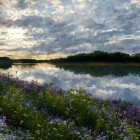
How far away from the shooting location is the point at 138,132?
5.82 metres

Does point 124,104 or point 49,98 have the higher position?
point 49,98

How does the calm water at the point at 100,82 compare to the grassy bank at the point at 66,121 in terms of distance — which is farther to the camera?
the calm water at the point at 100,82

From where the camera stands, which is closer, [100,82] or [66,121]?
[66,121]

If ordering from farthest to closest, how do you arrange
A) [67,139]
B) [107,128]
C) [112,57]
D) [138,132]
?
[112,57]
[138,132]
[107,128]
[67,139]

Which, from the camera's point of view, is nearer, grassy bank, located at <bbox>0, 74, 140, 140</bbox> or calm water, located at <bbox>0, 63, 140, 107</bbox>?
grassy bank, located at <bbox>0, 74, 140, 140</bbox>

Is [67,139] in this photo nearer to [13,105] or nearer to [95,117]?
[95,117]

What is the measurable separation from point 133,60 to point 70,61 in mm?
45694

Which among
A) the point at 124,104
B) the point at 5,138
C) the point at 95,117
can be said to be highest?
the point at 5,138

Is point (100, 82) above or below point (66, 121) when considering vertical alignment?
below

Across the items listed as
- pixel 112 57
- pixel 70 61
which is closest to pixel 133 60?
pixel 112 57

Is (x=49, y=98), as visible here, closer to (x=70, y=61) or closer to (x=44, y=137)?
(x=44, y=137)

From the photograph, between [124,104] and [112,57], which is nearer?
[124,104]

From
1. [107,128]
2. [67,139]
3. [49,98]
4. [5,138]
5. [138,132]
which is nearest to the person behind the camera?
[5,138]

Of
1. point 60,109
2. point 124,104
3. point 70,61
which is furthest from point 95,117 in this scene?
point 70,61
